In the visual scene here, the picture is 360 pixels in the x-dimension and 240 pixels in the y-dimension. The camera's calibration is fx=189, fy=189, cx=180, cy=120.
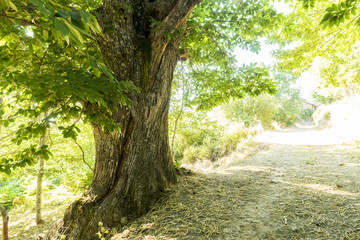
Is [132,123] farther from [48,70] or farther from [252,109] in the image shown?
[252,109]

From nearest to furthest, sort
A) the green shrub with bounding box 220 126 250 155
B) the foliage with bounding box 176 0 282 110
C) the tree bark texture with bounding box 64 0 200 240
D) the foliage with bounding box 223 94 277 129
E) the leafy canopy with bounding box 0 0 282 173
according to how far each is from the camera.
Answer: the leafy canopy with bounding box 0 0 282 173 < the tree bark texture with bounding box 64 0 200 240 < the foliage with bounding box 176 0 282 110 < the green shrub with bounding box 220 126 250 155 < the foliage with bounding box 223 94 277 129

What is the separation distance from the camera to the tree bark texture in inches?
96.0

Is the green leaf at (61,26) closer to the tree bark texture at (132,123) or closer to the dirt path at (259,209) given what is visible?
the tree bark texture at (132,123)

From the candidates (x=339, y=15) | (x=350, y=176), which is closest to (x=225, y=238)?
(x=339, y=15)

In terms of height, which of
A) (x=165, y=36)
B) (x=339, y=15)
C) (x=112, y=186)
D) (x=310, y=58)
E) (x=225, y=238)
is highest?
(x=310, y=58)

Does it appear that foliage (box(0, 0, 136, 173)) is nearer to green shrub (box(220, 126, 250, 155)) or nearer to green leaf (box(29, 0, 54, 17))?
green leaf (box(29, 0, 54, 17))

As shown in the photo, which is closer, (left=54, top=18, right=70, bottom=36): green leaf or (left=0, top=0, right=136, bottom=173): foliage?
(left=54, top=18, right=70, bottom=36): green leaf

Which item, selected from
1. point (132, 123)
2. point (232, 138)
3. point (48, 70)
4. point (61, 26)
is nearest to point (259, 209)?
point (132, 123)

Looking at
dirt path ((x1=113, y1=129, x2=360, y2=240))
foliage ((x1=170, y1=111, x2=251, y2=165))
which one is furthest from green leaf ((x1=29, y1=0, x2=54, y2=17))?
foliage ((x1=170, y1=111, x2=251, y2=165))

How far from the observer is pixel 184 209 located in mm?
2588

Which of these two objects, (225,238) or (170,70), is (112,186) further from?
(170,70)

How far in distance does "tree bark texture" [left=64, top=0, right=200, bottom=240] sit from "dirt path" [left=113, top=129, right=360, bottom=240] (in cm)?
37

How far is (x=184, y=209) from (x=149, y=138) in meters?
1.10

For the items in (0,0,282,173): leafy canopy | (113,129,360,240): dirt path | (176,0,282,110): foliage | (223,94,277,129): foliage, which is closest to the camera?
(0,0,282,173): leafy canopy
